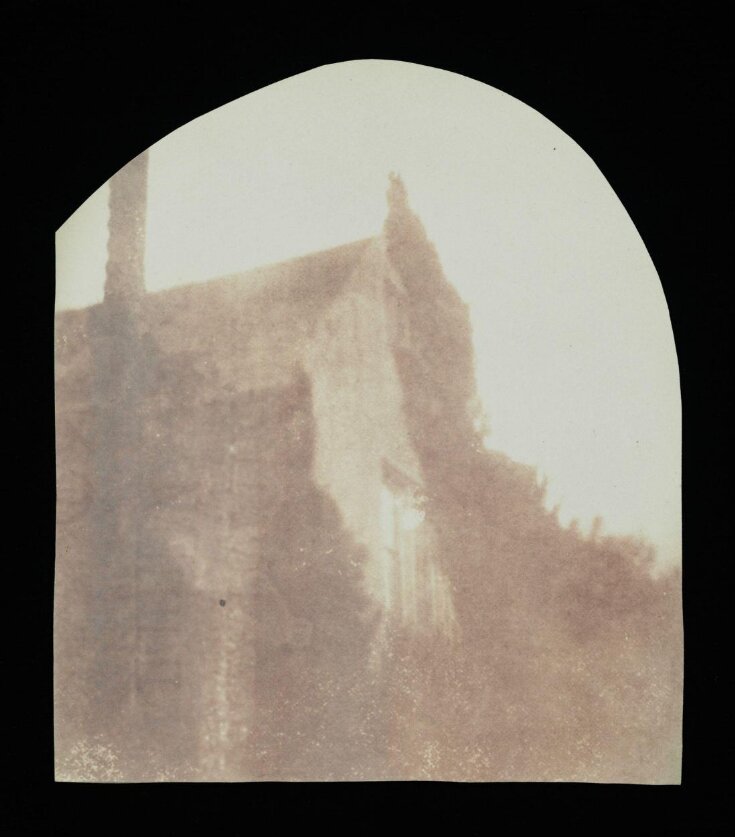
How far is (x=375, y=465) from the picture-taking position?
2.05m

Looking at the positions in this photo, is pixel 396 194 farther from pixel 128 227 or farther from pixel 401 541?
pixel 401 541

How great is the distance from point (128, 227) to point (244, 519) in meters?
0.82

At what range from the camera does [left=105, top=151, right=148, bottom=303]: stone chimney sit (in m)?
2.11

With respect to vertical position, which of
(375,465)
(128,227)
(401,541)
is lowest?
(401,541)

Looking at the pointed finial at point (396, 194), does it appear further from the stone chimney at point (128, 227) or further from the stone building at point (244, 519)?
the stone chimney at point (128, 227)

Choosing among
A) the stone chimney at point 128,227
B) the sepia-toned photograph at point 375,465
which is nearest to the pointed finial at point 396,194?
the sepia-toned photograph at point 375,465

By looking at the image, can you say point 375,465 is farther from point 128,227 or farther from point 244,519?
point 128,227

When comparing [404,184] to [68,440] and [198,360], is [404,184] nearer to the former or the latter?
[198,360]

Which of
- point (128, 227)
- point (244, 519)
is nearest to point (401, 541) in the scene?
point (244, 519)

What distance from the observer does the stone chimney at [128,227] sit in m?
2.11

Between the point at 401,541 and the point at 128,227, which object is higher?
the point at 128,227

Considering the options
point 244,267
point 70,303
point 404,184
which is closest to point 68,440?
point 70,303

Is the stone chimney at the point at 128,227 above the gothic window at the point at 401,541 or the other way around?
above

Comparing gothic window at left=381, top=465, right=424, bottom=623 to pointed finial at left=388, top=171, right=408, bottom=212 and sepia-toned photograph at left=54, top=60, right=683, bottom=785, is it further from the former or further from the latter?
pointed finial at left=388, top=171, right=408, bottom=212
